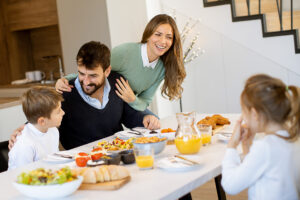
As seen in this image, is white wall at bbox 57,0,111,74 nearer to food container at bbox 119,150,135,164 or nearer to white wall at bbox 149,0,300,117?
white wall at bbox 149,0,300,117

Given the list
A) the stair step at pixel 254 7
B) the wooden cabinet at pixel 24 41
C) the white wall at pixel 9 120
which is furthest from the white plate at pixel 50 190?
the wooden cabinet at pixel 24 41

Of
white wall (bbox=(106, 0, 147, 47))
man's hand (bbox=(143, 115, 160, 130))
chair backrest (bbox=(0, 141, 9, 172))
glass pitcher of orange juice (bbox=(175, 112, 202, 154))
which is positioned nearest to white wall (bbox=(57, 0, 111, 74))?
white wall (bbox=(106, 0, 147, 47))

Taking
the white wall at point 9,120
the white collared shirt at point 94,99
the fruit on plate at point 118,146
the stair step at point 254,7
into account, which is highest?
the stair step at point 254,7

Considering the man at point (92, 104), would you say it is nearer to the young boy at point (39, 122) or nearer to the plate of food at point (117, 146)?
the young boy at point (39, 122)

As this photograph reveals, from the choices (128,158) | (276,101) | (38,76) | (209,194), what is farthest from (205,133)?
(38,76)

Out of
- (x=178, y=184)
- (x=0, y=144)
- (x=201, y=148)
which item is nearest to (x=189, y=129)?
(x=201, y=148)

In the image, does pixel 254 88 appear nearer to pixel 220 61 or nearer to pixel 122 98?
pixel 122 98

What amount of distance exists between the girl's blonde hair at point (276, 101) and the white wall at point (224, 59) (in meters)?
3.43

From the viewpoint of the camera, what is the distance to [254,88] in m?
1.65

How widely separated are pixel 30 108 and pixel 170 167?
957 millimetres

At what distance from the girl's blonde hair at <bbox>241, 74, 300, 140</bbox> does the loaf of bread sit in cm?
55

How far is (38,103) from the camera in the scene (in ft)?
7.91

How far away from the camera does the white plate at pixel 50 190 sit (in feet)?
5.21

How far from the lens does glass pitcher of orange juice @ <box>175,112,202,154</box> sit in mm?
2047
